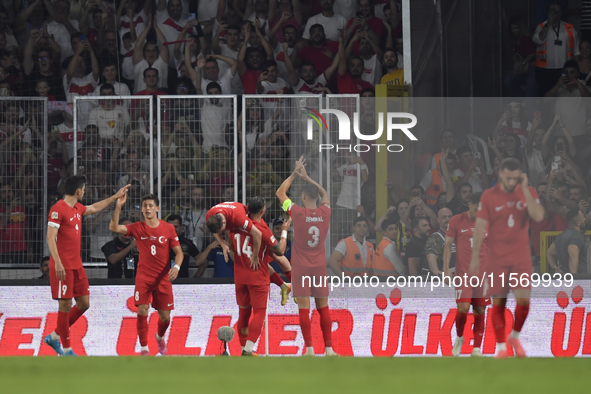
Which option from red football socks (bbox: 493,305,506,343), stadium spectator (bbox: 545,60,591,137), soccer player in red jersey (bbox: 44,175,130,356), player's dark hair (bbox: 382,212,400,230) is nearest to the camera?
red football socks (bbox: 493,305,506,343)

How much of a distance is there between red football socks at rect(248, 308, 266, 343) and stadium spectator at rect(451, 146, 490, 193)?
225 cm

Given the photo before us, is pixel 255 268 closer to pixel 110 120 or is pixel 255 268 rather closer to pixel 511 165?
pixel 511 165

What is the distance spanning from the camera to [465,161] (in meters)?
7.44

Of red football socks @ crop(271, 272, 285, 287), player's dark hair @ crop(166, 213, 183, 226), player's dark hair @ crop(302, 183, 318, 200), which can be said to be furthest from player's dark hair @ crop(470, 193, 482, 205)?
player's dark hair @ crop(166, 213, 183, 226)

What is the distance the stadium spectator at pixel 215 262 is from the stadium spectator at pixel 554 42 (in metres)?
4.32

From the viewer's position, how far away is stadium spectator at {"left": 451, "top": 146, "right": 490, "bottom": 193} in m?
7.12

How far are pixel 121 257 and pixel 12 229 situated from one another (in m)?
1.21

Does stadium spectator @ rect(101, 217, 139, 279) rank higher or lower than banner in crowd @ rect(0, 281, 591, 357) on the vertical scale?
higher

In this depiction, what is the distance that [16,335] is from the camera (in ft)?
24.4

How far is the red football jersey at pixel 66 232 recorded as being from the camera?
22.7 feet

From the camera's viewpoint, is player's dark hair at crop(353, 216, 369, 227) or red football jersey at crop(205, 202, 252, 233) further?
player's dark hair at crop(353, 216, 369, 227)

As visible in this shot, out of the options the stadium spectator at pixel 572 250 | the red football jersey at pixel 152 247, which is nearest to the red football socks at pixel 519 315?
the stadium spectator at pixel 572 250

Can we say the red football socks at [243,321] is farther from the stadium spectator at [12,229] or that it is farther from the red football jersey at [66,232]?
the stadium spectator at [12,229]

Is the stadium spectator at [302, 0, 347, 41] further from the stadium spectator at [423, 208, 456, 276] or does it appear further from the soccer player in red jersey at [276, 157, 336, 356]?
the stadium spectator at [423, 208, 456, 276]
